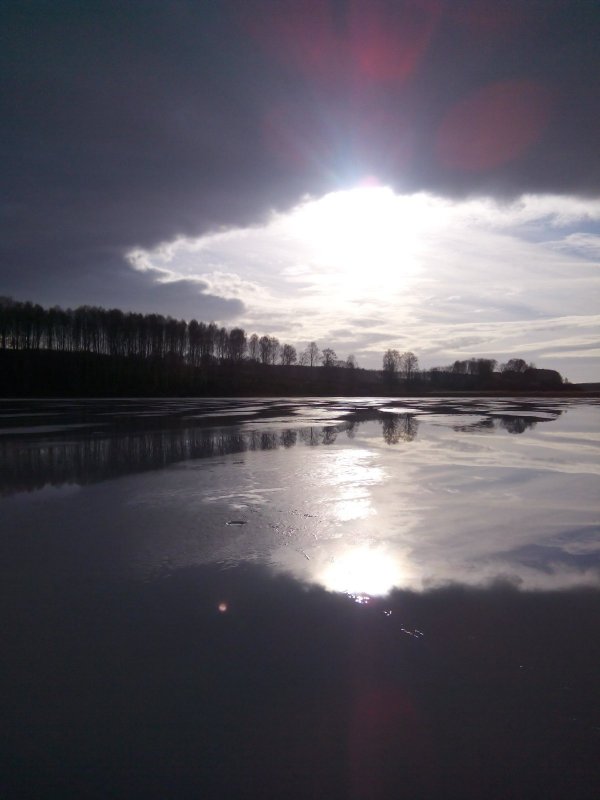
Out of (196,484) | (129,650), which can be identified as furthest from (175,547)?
(196,484)

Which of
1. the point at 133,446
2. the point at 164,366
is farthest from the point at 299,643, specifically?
the point at 164,366

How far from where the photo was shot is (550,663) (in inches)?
143

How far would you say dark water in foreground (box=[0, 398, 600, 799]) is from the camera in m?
2.76

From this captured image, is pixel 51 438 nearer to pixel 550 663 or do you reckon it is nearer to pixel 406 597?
pixel 406 597

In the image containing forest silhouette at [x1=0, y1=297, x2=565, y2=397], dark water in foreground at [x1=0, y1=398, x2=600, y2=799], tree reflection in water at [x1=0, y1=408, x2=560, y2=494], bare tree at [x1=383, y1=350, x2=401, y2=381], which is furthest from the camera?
bare tree at [x1=383, y1=350, x2=401, y2=381]

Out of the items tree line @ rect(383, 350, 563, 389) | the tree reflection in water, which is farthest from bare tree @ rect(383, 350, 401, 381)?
the tree reflection in water

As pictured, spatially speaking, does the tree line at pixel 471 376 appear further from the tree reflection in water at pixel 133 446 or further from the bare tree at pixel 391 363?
the tree reflection in water at pixel 133 446

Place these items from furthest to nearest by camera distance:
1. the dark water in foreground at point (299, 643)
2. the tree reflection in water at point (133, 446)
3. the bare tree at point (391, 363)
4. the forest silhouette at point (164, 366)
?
the bare tree at point (391, 363)
the forest silhouette at point (164, 366)
the tree reflection in water at point (133, 446)
the dark water in foreground at point (299, 643)

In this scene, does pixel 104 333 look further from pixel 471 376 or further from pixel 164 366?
pixel 471 376

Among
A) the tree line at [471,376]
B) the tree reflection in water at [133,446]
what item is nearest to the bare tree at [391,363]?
the tree line at [471,376]

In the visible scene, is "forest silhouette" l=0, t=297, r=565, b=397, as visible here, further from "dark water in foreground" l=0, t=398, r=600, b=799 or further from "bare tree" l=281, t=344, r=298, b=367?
"dark water in foreground" l=0, t=398, r=600, b=799

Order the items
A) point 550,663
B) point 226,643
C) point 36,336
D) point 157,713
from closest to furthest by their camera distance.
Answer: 1. point 157,713
2. point 550,663
3. point 226,643
4. point 36,336

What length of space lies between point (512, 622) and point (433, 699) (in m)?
1.27

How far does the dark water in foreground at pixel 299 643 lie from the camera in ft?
9.06
